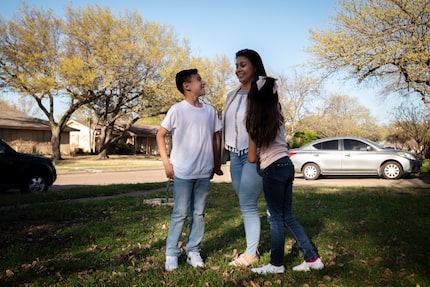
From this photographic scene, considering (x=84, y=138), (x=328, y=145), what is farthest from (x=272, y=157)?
(x=84, y=138)

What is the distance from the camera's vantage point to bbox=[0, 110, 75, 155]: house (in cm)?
3606

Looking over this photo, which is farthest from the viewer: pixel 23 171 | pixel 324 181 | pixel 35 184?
pixel 324 181

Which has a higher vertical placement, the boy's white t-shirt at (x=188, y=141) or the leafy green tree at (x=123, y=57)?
the leafy green tree at (x=123, y=57)

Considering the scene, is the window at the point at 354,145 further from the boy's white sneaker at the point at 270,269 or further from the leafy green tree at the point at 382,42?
the boy's white sneaker at the point at 270,269

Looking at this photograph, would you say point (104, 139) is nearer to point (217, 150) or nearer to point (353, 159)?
point (353, 159)

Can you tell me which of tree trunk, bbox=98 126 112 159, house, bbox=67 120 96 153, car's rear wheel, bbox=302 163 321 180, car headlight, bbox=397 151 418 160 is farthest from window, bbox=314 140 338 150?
house, bbox=67 120 96 153

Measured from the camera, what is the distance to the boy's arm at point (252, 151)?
342 centimetres

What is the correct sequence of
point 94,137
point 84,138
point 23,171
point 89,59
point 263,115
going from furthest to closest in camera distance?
point 84,138, point 94,137, point 89,59, point 23,171, point 263,115

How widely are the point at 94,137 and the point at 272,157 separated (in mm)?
51458

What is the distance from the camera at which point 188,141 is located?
3701 millimetres

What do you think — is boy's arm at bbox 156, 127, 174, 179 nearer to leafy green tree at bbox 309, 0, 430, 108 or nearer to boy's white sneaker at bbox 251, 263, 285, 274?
boy's white sneaker at bbox 251, 263, 285, 274

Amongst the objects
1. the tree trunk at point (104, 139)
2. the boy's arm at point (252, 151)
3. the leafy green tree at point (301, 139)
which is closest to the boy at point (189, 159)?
the boy's arm at point (252, 151)

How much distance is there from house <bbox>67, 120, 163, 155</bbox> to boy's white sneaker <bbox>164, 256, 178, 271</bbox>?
155 feet

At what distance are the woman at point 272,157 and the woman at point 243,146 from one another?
20 cm
